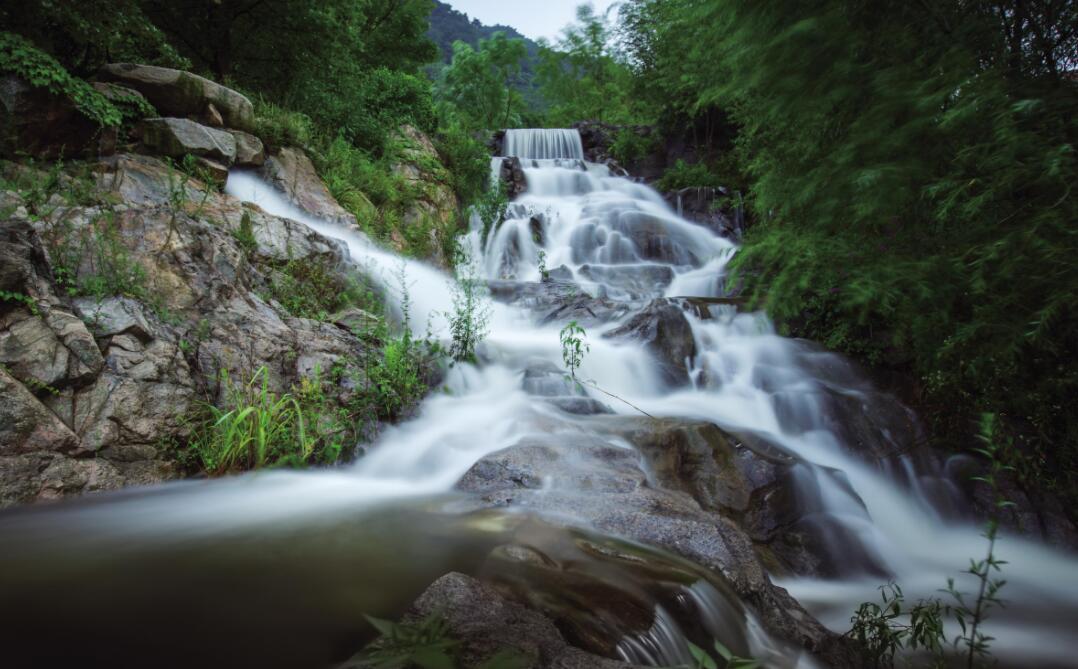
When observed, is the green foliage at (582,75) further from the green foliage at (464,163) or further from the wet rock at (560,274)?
the wet rock at (560,274)

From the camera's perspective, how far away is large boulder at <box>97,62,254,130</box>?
6.57 metres

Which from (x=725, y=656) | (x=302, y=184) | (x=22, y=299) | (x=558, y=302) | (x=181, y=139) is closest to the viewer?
(x=725, y=656)

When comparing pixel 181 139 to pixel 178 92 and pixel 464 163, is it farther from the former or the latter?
pixel 464 163

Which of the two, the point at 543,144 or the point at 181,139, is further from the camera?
the point at 543,144

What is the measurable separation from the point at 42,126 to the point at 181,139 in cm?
135

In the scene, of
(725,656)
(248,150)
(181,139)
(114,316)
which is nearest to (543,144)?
(248,150)

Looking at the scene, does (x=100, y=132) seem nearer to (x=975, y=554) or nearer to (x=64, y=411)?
(x=64, y=411)

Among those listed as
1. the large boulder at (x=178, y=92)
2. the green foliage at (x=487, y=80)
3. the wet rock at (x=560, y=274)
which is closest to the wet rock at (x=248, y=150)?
the large boulder at (x=178, y=92)

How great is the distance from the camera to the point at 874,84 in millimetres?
2490

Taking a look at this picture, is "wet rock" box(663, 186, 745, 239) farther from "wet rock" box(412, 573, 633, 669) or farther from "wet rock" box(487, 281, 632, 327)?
"wet rock" box(412, 573, 633, 669)

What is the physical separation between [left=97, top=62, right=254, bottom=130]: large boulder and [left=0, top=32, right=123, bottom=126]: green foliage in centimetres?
97

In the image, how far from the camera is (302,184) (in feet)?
26.8

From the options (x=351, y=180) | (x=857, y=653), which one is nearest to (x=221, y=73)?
(x=351, y=180)

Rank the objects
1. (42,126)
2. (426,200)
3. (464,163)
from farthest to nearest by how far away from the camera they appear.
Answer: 1. (464,163)
2. (426,200)
3. (42,126)
